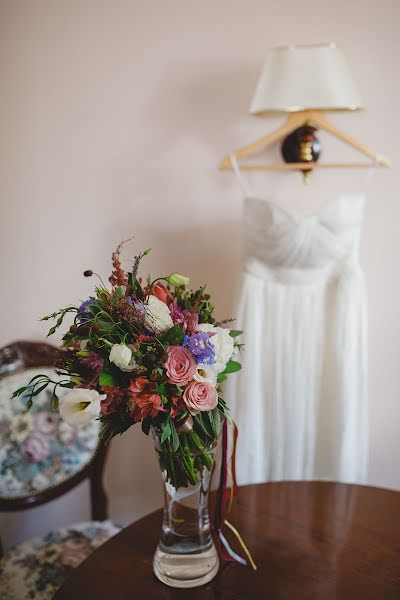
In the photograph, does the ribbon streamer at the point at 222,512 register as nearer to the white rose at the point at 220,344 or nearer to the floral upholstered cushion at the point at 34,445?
the white rose at the point at 220,344

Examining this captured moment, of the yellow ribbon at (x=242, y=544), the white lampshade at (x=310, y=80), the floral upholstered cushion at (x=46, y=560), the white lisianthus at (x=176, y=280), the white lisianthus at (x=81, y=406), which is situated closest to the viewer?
the white lisianthus at (x=81, y=406)

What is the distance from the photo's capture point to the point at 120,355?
1.02 m

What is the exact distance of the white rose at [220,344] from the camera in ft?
3.62

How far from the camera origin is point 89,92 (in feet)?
6.49

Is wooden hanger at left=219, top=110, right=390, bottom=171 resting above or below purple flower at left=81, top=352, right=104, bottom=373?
above

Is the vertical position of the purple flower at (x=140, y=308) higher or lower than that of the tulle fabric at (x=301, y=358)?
higher

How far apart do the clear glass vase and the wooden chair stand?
58cm

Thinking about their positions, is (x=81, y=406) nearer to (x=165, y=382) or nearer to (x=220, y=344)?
(x=165, y=382)

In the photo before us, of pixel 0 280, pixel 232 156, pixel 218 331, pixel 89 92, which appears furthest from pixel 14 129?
pixel 218 331

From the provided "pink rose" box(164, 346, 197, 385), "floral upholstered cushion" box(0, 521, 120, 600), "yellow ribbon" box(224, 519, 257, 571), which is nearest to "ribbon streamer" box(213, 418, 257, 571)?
"yellow ribbon" box(224, 519, 257, 571)

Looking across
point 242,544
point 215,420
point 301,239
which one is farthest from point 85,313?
point 301,239

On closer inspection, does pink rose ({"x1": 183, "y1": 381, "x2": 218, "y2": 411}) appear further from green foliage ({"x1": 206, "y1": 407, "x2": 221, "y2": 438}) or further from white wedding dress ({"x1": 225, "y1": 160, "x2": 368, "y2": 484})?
white wedding dress ({"x1": 225, "y1": 160, "x2": 368, "y2": 484})

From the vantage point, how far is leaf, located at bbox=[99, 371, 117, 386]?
104cm

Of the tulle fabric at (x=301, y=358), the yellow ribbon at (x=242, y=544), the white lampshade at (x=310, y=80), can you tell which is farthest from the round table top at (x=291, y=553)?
the white lampshade at (x=310, y=80)
